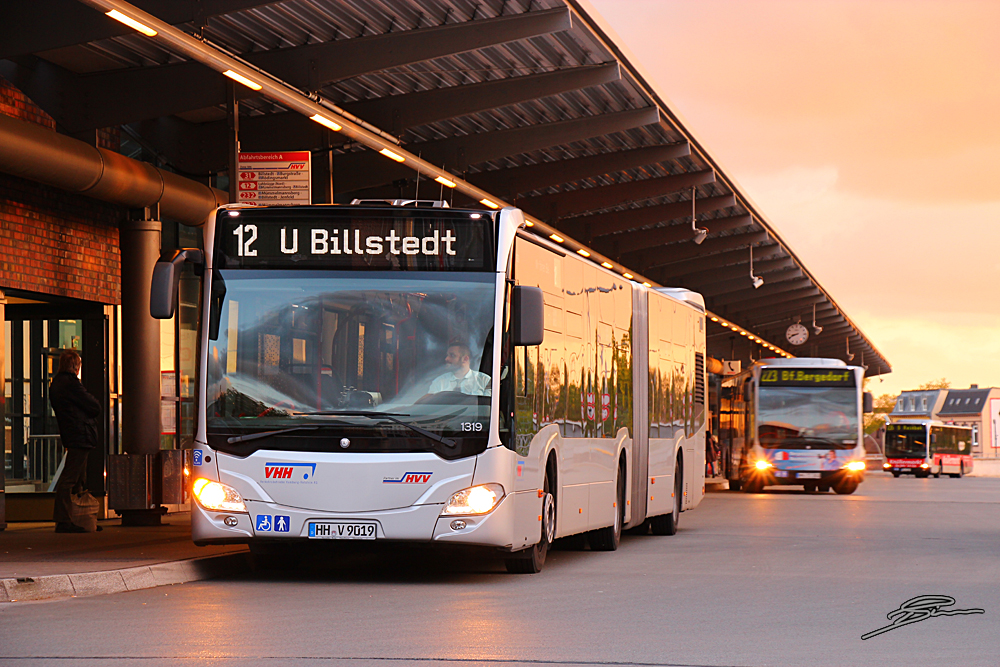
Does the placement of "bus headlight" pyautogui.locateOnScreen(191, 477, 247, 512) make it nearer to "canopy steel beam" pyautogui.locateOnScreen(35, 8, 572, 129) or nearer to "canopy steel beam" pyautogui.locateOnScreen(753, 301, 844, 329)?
"canopy steel beam" pyautogui.locateOnScreen(35, 8, 572, 129)

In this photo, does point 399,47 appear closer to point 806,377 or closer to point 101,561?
point 101,561

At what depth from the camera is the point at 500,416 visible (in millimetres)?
11977

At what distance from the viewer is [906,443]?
7825cm

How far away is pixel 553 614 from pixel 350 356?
2883 mm

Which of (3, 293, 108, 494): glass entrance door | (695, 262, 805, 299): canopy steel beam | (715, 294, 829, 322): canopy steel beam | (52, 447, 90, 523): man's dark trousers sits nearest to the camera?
(52, 447, 90, 523): man's dark trousers

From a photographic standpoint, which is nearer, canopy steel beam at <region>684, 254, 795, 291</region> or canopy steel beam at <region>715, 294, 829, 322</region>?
canopy steel beam at <region>684, 254, 795, 291</region>

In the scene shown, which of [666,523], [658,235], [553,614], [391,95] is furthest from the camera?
[658,235]

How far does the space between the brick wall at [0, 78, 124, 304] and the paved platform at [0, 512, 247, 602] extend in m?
2.89

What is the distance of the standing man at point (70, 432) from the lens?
645 inches

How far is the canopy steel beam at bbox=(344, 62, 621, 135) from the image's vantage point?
747 inches

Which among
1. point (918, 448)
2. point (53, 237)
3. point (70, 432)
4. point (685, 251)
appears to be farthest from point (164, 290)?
point (918, 448)

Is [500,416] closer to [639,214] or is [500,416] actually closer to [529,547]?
[529,547]

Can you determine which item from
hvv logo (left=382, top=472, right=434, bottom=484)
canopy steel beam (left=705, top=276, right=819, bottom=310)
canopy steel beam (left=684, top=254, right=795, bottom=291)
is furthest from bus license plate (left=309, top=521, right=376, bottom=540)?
canopy steel beam (left=705, top=276, right=819, bottom=310)

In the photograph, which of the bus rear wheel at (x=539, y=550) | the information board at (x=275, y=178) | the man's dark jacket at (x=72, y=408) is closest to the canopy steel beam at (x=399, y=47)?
the information board at (x=275, y=178)
